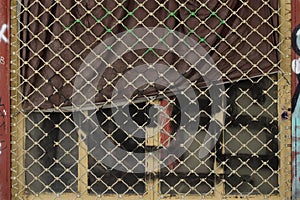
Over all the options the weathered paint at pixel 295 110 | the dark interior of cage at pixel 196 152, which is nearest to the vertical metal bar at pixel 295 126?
the weathered paint at pixel 295 110

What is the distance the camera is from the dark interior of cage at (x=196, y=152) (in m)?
4.57

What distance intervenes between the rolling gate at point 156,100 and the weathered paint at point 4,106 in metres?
0.06

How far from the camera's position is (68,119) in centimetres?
461

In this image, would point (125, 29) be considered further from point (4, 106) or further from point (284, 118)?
point (284, 118)

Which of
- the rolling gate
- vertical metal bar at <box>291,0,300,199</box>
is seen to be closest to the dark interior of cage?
the rolling gate

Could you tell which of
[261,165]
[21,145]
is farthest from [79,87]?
[261,165]

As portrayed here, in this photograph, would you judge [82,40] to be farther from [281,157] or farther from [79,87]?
[281,157]

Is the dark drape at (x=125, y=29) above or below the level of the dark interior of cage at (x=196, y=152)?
above

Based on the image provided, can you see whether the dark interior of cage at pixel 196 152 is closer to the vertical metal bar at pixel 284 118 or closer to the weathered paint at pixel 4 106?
the vertical metal bar at pixel 284 118

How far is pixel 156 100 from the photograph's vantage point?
458cm

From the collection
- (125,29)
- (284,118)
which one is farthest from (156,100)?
(284,118)

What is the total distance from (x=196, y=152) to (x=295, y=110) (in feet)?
3.22

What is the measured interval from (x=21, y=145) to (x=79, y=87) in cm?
76

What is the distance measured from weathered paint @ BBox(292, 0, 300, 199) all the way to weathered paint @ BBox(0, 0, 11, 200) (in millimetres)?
2596
